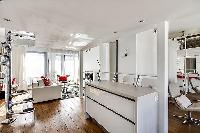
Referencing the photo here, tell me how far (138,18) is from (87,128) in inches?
99.4

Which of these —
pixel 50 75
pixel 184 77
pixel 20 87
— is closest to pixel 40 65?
pixel 50 75

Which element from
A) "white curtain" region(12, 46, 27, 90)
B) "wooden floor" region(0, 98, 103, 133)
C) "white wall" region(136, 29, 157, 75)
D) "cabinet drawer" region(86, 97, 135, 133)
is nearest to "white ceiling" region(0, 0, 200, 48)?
"cabinet drawer" region(86, 97, 135, 133)

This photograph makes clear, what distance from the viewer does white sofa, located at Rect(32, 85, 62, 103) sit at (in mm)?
5961

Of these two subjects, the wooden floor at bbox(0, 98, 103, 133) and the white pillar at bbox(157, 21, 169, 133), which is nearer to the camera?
the white pillar at bbox(157, 21, 169, 133)

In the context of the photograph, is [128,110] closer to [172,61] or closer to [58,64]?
[172,61]

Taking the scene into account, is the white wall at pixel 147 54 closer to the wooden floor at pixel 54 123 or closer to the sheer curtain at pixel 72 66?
the wooden floor at pixel 54 123

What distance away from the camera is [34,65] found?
9609 mm

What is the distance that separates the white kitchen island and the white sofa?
3592 mm

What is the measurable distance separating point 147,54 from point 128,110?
12.0 ft

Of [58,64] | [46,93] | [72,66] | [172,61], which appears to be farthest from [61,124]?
[72,66]

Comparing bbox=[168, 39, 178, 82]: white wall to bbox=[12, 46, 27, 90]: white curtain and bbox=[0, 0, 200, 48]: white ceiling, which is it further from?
bbox=[12, 46, 27, 90]: white curtain

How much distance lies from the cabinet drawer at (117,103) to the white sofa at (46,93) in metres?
3.25

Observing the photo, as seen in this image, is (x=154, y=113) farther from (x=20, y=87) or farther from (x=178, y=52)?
(x=20, y=87)

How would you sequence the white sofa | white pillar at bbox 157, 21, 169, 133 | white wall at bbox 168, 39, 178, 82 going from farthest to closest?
white wall at bbox 168, 39, 178, 82 < the white sofa < white pillar at bbox 157, 21, 169, 133
